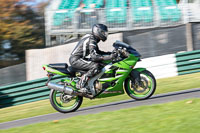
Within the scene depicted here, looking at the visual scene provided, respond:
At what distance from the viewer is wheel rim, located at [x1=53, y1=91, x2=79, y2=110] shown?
320 inches

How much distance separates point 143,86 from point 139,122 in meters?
2.05

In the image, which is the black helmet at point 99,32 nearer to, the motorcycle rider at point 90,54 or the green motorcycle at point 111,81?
the motorcycle rider at point 90,54

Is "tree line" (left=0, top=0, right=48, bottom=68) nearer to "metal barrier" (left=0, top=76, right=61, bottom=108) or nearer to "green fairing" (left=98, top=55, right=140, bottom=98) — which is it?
"metal barrier" (left=0, top=76, right=61, bottom=108)

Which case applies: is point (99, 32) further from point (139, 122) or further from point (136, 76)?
point (139, 122)

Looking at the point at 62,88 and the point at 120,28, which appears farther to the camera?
the point at 120,28

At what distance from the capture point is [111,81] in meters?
8.02

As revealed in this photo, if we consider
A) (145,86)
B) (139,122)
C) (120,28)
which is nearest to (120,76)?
(145,86)

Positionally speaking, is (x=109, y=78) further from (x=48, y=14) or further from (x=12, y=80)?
(x=48, y=14)

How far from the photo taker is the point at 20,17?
25859 millimetres

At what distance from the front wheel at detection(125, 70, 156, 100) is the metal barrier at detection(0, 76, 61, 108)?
5049 mm

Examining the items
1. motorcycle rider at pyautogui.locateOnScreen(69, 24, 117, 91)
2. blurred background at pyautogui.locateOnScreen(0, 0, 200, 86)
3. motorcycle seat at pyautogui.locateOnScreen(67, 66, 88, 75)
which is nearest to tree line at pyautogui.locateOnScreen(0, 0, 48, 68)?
blurred background at pyautogui.locateOnScreen(0, 0, 200, 86)

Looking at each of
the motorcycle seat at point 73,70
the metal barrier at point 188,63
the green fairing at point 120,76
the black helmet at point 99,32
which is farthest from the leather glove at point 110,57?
the metal barrier at point 188,63

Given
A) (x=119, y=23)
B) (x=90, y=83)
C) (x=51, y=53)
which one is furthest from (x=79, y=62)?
(x=119, y=23)

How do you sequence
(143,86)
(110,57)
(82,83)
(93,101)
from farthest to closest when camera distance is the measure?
(93,101) < (82,83) < (143,86) < (110,57)
